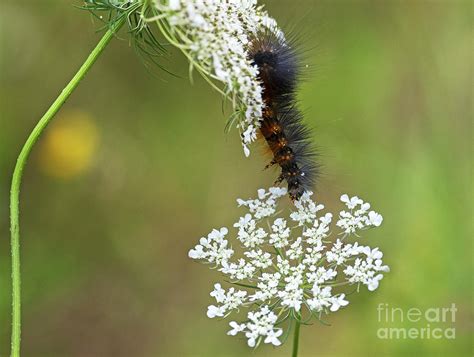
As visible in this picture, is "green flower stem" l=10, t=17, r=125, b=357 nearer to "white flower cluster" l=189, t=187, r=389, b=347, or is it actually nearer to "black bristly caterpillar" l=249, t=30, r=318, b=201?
"white flower cluster" l=189, t=187, r=389, b=347

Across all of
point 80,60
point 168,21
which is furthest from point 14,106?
point 168,21

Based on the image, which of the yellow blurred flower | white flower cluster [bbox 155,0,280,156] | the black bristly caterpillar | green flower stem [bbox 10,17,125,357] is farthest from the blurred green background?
green flower stem [bbox 10,17,125,357]

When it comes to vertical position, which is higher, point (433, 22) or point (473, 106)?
point (433, 22)

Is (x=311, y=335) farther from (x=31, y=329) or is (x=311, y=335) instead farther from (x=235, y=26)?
(x=235, y=26)

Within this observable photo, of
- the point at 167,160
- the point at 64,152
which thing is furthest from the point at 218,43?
the point at 167,160

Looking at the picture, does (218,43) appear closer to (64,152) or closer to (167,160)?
(64,152)

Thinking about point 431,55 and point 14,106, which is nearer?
point 431,55
